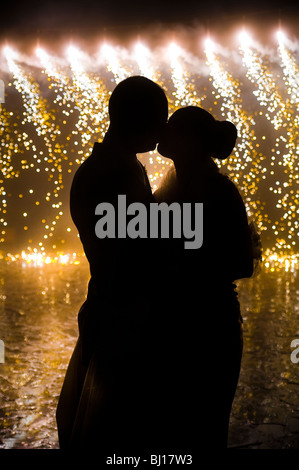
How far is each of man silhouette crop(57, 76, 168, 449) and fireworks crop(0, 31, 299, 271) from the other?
27.9 ft

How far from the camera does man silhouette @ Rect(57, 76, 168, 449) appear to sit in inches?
70.7

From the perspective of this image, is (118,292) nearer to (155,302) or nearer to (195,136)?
(155,302)

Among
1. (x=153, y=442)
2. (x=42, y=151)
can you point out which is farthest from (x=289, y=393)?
(x=42, y=151)

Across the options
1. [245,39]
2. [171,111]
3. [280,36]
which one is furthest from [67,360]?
[280,36]

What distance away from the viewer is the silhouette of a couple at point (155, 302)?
182cm

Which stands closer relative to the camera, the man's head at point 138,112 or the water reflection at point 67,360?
the man's head at point 138,112

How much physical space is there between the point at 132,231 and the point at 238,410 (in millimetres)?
2854

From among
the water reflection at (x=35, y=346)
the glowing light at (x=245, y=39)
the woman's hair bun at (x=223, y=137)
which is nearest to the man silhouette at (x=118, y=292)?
the woman's hair bun at (x=223, y=137)

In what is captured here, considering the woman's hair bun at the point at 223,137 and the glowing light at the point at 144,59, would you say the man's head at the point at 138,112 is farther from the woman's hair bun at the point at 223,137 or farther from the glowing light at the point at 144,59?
the glowing light at the point at 144,59

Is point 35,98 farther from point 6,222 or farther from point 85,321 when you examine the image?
point 85,321

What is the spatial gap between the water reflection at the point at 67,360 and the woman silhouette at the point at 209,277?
1.83 meters

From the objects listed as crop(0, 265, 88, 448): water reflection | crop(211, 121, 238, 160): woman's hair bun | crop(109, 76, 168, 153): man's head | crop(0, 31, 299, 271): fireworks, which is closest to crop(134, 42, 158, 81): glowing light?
crop(0, 31, 299, 271): fireworks

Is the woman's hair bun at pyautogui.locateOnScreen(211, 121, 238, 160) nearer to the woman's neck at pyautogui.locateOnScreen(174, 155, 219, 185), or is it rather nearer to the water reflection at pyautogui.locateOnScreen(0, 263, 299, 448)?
the woman's neck at pyautogui.locateOnScreen(174, 155, 219, 185)
